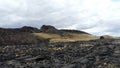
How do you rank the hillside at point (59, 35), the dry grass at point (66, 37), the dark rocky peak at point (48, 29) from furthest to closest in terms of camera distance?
the dark rocky peak at point (48, 29), the hillside at point (59, 35), the dry grass at point (66, 37)

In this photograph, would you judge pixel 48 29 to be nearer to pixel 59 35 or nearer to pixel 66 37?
pixel 59 35

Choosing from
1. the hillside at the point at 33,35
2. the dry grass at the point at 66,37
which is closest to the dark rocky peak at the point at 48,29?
the hillside at the point at 33,35

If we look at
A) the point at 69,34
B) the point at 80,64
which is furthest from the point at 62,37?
the point at 80,64

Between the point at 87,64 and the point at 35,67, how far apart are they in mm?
3789

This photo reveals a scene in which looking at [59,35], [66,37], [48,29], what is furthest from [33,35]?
[48,29]

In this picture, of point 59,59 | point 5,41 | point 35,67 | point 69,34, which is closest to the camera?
point 35,67

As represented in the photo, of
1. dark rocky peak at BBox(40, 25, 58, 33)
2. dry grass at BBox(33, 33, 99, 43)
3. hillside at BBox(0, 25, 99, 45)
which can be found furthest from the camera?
dark rocky peak at BBox(40, 25, 58, 33)

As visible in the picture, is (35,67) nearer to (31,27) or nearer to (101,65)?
(101,65)

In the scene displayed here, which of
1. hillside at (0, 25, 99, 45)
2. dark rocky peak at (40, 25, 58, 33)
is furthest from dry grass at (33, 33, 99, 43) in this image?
dark rocky peak at (40, 25, 58, 33)

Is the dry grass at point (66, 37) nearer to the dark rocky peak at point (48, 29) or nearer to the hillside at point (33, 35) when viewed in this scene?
the hillside at point (33, 35)

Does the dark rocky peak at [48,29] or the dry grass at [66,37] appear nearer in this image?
the dry grass at [66,37]

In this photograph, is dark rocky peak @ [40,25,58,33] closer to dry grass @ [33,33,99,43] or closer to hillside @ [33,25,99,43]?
hillside @ [33,25,99,43]

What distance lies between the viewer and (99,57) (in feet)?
85.6

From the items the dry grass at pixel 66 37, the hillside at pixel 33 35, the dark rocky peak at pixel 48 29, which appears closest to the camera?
the hillside at pixel 33 35
